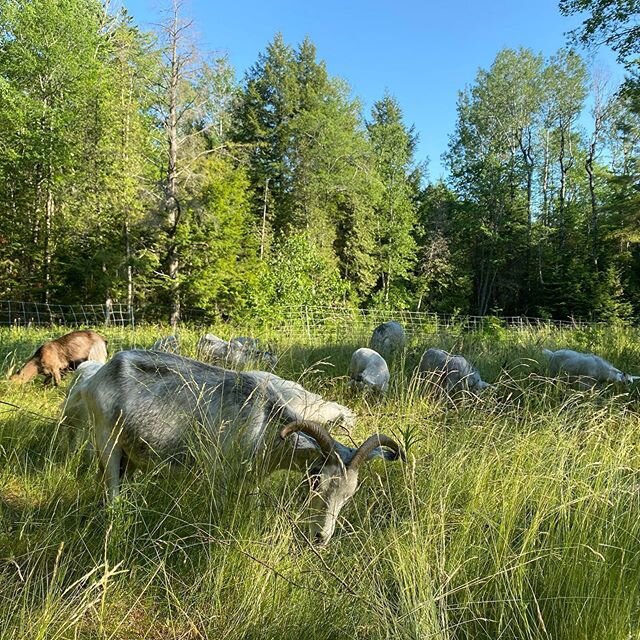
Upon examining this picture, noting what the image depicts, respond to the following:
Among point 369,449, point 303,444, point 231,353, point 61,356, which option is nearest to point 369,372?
point 231,353

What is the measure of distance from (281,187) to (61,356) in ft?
75.5

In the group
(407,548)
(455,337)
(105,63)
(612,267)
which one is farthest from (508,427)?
(612,267)

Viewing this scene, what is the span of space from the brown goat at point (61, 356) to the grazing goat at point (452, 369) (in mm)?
6395

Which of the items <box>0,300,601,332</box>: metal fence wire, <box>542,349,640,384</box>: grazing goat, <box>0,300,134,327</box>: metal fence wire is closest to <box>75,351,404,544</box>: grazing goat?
<box>542,349,640,384</box>: grazing goat

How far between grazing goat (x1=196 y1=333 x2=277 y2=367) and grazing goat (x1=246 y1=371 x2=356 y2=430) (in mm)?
2313

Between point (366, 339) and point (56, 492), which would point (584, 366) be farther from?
point (56, 492)

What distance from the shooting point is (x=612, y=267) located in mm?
28688

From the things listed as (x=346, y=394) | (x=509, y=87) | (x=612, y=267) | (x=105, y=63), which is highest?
(x=509, y=87)

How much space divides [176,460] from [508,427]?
267 cm

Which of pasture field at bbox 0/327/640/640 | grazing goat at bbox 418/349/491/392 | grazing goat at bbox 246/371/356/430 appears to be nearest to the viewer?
pasture field at bbox 0/327/640/640

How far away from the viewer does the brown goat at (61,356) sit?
8812mm

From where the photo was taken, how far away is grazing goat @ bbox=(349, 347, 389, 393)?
7.65m

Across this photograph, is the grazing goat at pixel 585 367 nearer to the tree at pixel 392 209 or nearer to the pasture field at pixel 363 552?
the pasture field at pixel 363 552

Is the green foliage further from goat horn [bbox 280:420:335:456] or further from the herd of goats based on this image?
goat horn [bbox 280:420:335:456]
